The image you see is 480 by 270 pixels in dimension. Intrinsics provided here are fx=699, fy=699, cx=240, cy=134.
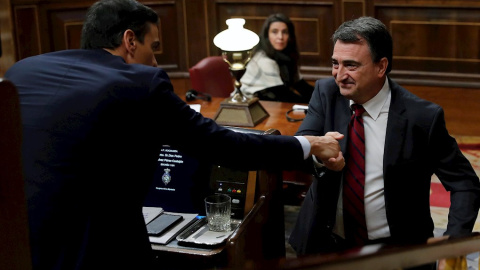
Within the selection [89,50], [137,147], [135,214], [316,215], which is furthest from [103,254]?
Result: [316,215]

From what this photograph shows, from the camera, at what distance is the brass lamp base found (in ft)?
13.7

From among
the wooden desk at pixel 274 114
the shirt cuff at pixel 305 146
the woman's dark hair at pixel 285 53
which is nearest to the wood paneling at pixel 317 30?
the woman's dark hair at pixel 285 53

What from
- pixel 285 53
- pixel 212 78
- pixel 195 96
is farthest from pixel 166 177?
pixel 285 53

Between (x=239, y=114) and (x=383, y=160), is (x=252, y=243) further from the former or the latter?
(x=239, y=114)

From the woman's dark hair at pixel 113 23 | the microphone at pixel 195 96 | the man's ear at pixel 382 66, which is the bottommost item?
the microphone at pixel 195 96

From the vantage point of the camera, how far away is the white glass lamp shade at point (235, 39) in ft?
13.5

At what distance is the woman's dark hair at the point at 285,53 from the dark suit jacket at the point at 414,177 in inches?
121

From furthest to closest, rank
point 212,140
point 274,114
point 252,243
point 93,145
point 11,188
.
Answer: point 274,114, point 252,243, point 212,140, point 93,145, point 11,188

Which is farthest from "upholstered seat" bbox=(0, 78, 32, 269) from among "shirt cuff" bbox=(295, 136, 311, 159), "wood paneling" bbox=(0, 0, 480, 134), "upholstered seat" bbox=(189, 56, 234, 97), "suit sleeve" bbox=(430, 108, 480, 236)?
"wood paneling" bbox=(0, 0, 480, 134)

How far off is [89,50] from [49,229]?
0.53 meters

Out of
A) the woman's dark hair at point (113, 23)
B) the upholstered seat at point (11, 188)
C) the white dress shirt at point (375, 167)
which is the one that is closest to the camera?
the upholstered seat at point (11, 188)

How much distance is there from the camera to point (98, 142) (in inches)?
73.5

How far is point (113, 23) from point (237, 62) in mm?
2142

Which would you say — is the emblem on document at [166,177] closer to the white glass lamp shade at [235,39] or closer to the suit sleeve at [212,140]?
the suit sleeve at [212,140]
